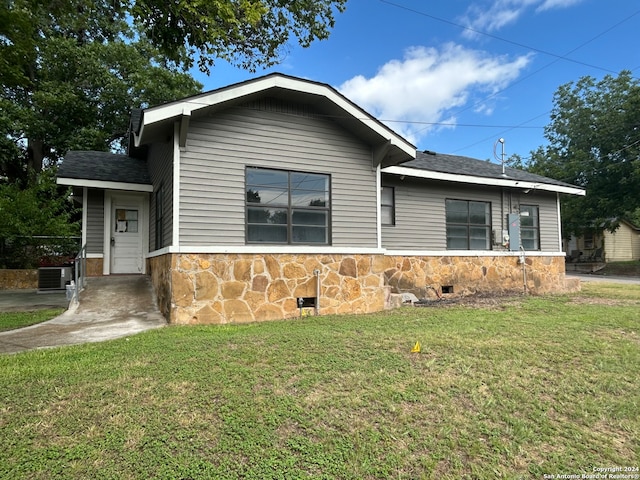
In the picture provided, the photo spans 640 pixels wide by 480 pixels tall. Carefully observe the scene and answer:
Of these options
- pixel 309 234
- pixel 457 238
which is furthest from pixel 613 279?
pixel 309 234

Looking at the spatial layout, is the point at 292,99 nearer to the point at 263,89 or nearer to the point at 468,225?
the point at 263,89

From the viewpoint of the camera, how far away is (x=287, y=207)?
25.0 ft

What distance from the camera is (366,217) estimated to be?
827cm

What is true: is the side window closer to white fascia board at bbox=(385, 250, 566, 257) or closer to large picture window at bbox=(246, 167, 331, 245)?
white fascia board at bbox=(385, 250, 566, 257)

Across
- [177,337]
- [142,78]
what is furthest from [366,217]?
[142,78]

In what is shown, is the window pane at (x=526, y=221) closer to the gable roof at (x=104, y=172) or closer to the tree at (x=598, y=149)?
the gable roof at (x=104, y=172)

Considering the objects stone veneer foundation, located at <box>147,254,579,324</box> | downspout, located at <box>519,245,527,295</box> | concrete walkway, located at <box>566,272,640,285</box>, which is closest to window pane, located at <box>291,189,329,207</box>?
stone veneer foundation, located at <box>147,254,579,324</box>

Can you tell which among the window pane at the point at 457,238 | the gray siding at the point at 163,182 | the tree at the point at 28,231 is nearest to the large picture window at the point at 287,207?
the gray siding at the point at 163,182

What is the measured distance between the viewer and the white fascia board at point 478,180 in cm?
984

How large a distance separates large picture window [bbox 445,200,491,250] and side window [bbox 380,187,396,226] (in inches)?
73.4

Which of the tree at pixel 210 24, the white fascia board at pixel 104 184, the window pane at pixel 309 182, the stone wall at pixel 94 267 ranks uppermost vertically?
the tree at pixel 210 24

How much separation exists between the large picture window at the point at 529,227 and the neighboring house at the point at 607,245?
18.7 meters

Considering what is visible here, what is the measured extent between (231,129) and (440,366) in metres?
5.35

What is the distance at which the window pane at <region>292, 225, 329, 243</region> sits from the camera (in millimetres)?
7703
